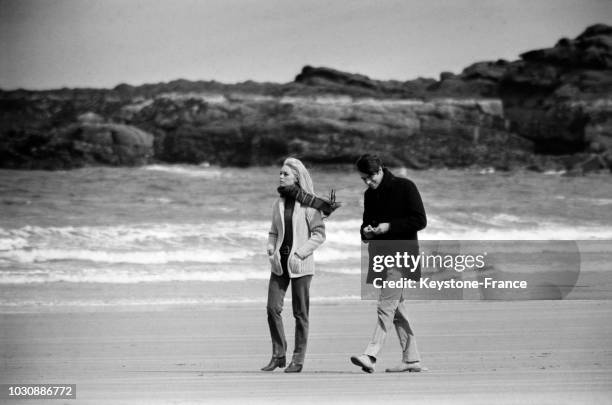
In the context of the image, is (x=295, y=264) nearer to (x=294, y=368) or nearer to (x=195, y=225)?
(x=294, y=368)

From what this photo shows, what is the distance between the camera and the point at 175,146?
102 ft

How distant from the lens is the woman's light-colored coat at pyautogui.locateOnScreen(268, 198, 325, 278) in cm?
442

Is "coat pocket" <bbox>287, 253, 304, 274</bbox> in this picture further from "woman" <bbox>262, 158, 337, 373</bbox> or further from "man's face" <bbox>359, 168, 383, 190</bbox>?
"man's face" <bbox>359, 168, 383, 190</bbox>

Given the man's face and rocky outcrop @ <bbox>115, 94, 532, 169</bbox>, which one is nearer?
the man's face

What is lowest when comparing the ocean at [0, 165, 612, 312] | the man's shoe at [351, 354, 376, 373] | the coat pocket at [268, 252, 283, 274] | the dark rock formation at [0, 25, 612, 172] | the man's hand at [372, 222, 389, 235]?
the ocean at [0, 165, 612, 312]

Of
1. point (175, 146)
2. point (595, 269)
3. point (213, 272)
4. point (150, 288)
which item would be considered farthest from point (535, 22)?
point (175, 146)

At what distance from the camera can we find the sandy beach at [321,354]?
3893 mm

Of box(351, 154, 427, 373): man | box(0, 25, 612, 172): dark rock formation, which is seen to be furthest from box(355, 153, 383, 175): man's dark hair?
box(0, 25, 612, 172): dark rock formation

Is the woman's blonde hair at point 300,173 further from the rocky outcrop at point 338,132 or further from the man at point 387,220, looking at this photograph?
the rocky outcrop at point 338,132

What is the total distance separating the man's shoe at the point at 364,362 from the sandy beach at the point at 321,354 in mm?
76

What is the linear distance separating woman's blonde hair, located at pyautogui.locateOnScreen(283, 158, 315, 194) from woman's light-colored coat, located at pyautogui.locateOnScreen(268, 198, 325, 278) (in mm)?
86

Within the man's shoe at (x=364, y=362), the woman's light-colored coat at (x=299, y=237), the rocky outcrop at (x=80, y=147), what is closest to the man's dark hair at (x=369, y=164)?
the woman's light-colored coat at (x=299, y=237)

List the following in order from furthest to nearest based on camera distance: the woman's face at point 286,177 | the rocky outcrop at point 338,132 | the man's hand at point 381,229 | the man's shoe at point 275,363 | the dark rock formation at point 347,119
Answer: the rocky outcrop at point 338,132 < the dark rock formation at point 347,119 < the man's shoe at point 275,363 < the woman's face at point 286,177 < the man's hand at point 381,229

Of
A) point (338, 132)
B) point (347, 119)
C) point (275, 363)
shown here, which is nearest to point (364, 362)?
point (275, 363)
